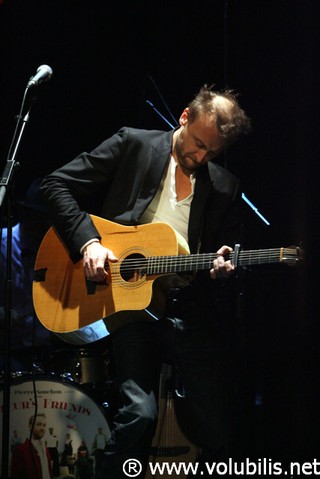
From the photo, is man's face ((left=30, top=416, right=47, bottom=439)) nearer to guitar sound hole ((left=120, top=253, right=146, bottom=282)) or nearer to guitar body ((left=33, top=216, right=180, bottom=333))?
guitar body ((left=33, top=216, right=180, bottom=333))

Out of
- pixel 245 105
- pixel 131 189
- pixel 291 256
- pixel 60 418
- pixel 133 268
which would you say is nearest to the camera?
pixel 291 256

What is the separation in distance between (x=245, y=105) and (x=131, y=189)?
1366 mm

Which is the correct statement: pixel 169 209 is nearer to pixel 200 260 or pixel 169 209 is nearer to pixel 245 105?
pixel 200 260

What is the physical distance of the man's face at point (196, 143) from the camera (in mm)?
3631

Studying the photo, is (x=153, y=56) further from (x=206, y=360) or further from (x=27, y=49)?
(x=206, y=360)

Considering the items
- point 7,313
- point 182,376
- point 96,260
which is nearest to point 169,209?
point 96,260

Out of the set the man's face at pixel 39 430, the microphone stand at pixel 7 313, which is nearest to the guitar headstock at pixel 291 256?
the microphone stand at pixel 7 313

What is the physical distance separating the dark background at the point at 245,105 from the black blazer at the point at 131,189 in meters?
0.77

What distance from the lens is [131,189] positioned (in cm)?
373

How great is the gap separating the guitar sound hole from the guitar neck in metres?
0.02

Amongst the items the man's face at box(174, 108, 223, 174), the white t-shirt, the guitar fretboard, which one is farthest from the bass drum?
the man's face at box(174, 108, 223, 174)

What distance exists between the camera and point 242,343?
456 centimetres

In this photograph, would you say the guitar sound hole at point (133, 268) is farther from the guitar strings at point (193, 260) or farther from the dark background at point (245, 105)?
the dark background at point (245, 105)

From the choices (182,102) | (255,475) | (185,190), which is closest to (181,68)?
(182,102)
